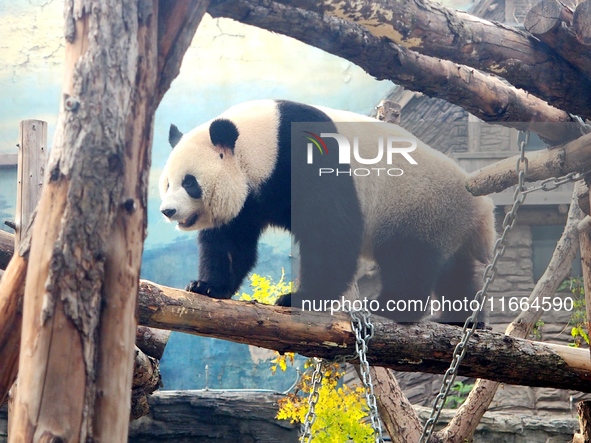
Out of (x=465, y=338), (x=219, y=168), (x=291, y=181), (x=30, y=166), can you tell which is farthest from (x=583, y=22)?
(x=30, y=166)

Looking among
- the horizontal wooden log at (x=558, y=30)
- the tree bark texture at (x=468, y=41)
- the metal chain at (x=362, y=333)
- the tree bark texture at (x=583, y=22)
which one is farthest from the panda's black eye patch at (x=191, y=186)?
the tree bark texture at (x=583, y=22)

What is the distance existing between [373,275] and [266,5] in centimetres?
544

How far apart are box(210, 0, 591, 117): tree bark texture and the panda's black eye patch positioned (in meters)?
1.04

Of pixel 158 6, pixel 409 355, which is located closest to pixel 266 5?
pixel 158 6

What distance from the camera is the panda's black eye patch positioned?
Result: 2.93 m

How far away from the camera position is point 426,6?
2.14 metres

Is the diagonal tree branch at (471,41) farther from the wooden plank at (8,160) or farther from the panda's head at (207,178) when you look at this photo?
the wooden plank at (8,160)

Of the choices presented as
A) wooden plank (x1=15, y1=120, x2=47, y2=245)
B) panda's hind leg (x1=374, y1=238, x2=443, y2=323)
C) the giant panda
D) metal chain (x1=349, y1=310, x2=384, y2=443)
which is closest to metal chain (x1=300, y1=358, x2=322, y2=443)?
metal chain (x1=349, y1=310, x2=384, y2=443)

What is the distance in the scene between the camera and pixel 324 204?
9.47ft

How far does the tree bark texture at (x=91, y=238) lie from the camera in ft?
4.42

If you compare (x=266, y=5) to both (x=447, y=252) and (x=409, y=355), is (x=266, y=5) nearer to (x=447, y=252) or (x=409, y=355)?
(x=409, y=355)

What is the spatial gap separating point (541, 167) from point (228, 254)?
148cm

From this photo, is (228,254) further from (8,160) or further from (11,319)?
(8,160)

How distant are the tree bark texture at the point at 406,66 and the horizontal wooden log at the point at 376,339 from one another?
3.07 ft
